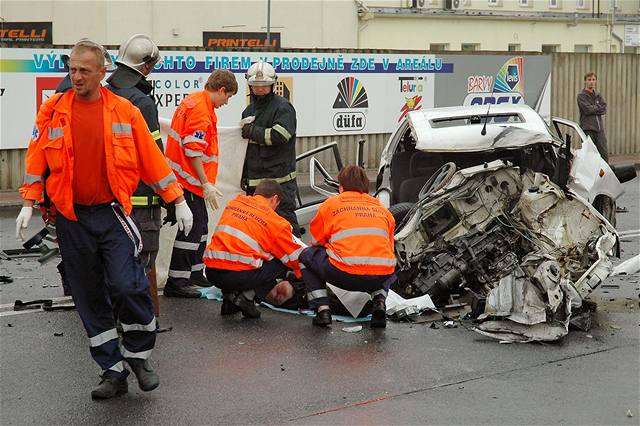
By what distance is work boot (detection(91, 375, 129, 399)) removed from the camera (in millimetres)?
6293

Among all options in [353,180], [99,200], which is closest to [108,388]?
[99,200]

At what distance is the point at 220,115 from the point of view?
1916cm

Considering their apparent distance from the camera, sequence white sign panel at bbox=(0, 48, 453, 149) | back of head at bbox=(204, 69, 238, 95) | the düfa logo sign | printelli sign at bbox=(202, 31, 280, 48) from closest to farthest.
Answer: back of head at bbox=(204, 69, 238, 95) → white sign panel at bbox=(0, 48, 453, 149) → the düfa logo sign → printelli sign at bbox=(202, 31, 280, 48)

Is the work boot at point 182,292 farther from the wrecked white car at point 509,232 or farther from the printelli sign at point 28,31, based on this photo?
the printelli sign at point 28,31

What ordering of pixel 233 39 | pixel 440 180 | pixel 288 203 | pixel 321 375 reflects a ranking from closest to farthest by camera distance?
pixel 321 375
pixel 440 180
pixel 288 203
pixel 233 39

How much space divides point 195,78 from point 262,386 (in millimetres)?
12772

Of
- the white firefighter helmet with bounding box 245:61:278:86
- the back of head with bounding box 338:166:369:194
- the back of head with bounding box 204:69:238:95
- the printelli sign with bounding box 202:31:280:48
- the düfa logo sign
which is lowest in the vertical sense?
the back of head with bounding box 338:166:369:194

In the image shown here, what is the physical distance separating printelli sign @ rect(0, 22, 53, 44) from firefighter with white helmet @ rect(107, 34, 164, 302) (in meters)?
27.4

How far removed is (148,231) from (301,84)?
A: 1272 cm

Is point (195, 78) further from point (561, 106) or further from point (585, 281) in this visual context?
point (585, 281)

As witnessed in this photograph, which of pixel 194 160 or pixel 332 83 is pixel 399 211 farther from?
pixel 332 83

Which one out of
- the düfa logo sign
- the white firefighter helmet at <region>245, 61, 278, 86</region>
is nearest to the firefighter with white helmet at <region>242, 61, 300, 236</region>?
the white firefighter helmet at <region>245, 61, 278, 86</region>

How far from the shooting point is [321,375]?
22.7 feet

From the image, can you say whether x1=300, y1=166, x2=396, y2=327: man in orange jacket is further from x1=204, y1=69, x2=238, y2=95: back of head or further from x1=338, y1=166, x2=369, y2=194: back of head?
x1=204, y1=69, x2=238, y2=95: back of head
